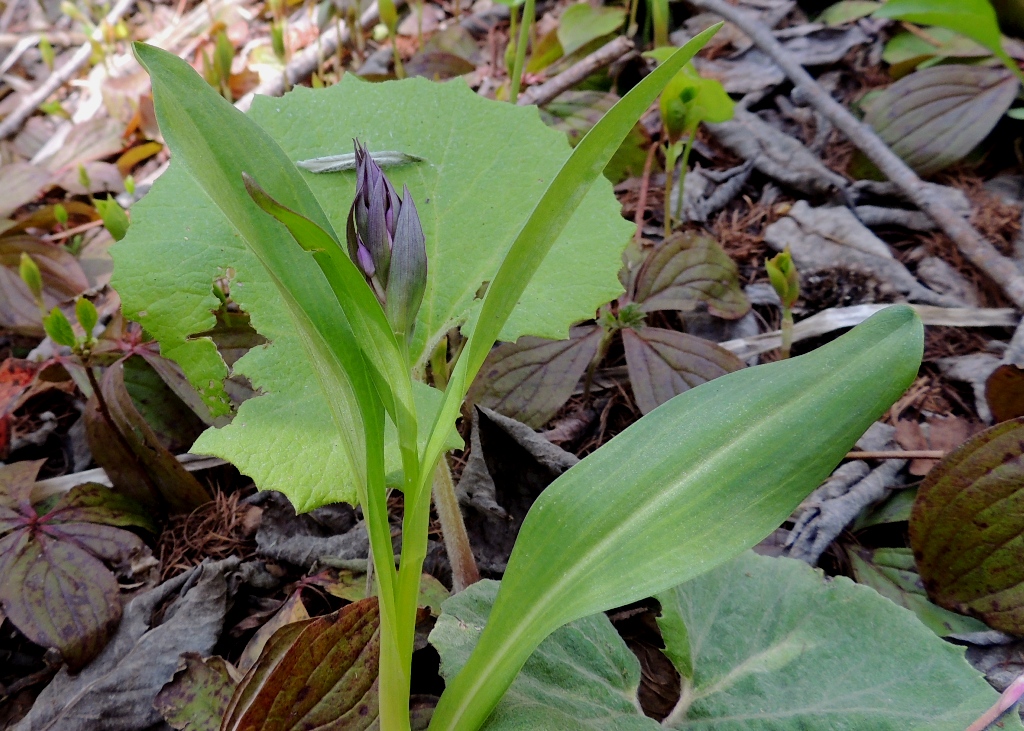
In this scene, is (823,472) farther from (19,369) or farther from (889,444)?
(19,369)

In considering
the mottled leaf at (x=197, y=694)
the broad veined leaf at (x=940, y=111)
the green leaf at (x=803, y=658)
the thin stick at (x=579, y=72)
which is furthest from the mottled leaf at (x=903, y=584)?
the thin stick at (x=579, y=72)

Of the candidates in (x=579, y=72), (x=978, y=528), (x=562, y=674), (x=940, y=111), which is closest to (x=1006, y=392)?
(x=978, y=528)

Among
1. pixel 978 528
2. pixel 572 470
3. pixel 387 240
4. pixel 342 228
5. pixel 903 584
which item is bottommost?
pixel 903 584

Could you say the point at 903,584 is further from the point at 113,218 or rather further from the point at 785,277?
the point at 113,218

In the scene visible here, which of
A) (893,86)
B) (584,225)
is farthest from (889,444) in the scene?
(893,86)

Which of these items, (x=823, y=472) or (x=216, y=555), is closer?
(x=823, y=472)

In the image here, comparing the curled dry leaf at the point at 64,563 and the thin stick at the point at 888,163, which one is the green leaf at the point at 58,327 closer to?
the curled dry leaf at the point at 64,563
